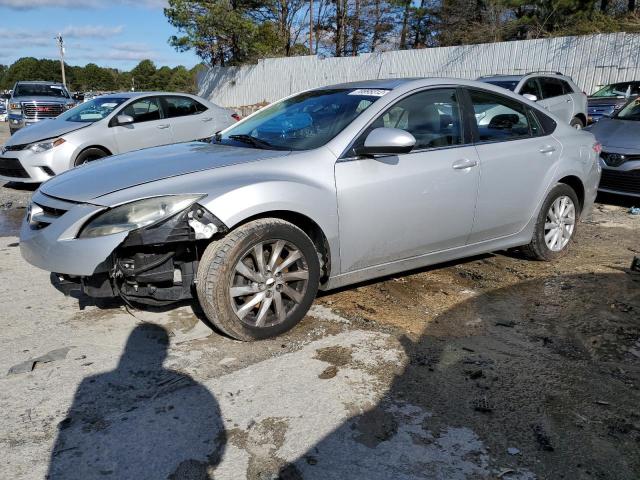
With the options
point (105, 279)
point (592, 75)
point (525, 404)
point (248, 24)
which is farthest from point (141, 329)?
point (248, 24)

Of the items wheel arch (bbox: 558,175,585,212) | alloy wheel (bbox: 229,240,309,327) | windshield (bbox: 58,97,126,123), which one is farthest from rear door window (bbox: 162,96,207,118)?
alloy wheel (bbox: 229,240,309,327)

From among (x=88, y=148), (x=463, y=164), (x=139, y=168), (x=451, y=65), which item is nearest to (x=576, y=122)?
(x=463, y=164)

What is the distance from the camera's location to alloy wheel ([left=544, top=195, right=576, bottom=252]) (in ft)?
17.1

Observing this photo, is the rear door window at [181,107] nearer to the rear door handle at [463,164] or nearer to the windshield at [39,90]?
the rear door handle at [463,164]

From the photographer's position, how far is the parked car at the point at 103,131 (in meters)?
8.38

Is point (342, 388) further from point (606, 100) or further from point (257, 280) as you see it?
point (606, 100)

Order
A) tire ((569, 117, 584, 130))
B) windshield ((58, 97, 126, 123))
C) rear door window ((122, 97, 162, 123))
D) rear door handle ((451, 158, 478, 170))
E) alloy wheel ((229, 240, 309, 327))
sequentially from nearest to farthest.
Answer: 1. alloy wheel ((229, 240, 309, 327))
2. rear door handle ((451, 158, 478, 170))
3. windshield ((58, 97, 126, 123))
4. rear door window ((122, 97, 162, 123))
5. tire ((569, 117, 584, 130))

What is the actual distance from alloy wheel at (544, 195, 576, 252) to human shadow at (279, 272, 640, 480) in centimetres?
109

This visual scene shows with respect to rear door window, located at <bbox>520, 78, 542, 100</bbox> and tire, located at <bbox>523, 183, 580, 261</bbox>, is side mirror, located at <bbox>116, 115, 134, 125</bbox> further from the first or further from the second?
rear door window, located at <bbox>520, 78, 542, 100</bbox>

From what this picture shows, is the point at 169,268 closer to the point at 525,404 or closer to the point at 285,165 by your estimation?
the point at 285,165

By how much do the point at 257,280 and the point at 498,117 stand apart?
8.82 ft

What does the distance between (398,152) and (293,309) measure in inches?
49.0

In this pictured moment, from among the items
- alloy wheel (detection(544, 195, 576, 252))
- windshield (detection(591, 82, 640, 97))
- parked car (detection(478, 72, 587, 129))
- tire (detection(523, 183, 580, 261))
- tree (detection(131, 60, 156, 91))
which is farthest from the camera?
tree (detection(131, 60, 156, 91))

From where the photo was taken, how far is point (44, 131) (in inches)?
342
